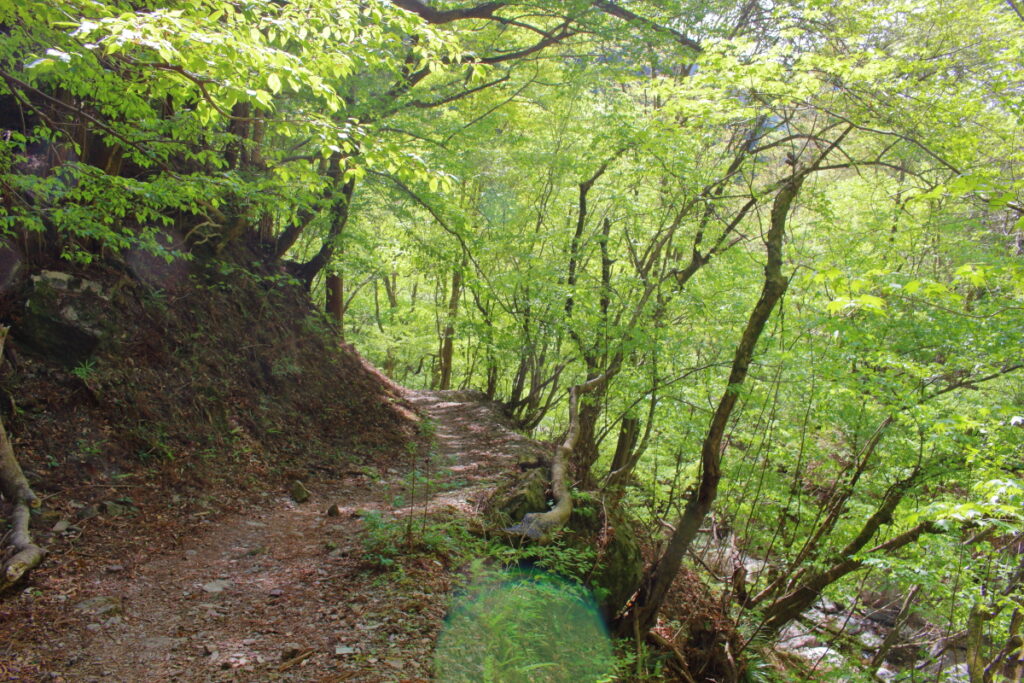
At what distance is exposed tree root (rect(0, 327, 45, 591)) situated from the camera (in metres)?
4.01

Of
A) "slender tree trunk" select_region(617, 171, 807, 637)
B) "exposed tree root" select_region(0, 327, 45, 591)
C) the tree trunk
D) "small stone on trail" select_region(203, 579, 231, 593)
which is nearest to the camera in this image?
"exposed tree root" select_region(0, 327, 45, 591)

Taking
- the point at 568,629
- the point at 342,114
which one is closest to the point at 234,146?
the point at 342,114

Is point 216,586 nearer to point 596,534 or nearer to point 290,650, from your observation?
point 290,650

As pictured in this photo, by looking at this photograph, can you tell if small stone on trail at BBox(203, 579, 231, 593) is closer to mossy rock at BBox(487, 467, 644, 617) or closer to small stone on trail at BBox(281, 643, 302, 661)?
small stone on trail at BBox(281, 643, 302, 661)

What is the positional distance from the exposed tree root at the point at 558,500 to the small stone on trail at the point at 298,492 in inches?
110

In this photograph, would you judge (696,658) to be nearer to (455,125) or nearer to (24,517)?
(24,517)

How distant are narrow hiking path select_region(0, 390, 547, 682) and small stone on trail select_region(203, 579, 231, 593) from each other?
0.01 meters

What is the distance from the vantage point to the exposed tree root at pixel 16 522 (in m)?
4.01

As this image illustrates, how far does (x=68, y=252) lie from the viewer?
631cm

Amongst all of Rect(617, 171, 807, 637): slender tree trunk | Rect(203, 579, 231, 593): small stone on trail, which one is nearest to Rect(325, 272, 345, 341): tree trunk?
Rect(203, 579, 231, 593): small stone on trail

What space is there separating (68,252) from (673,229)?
8.47 metres

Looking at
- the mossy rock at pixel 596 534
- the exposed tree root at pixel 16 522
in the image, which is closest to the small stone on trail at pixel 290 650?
the exposed tree root at pixel 16 522

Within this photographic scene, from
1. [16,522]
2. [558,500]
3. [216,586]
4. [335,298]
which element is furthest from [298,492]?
[335,298]

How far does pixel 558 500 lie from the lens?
6.70 metres
